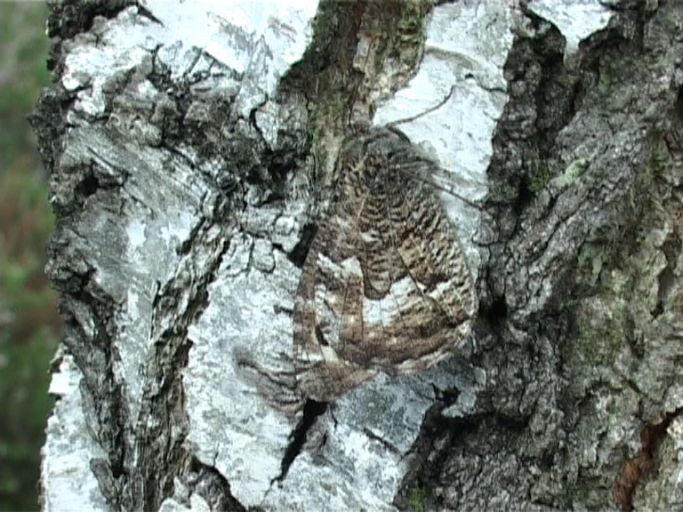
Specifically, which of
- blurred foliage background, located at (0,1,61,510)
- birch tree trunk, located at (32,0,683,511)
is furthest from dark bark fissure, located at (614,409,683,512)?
blurred foliage background, located at (0,1,61,510)

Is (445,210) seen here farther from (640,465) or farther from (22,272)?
(22,272)

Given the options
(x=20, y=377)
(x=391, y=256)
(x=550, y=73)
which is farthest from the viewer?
(x=20, y=377)

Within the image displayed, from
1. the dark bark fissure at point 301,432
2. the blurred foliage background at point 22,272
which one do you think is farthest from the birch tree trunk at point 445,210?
the blurred foliage background at point 22,272

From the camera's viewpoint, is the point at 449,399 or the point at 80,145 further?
the point at 80,145

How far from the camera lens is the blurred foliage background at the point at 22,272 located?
12.2 ft

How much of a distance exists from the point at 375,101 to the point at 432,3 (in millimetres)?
124

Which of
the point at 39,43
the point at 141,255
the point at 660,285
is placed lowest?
the point at 141,255

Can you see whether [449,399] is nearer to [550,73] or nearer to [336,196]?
[336,196]

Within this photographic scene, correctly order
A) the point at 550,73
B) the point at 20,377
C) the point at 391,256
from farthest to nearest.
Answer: the point at 20,377, the point at 391,256, the point at 550,73

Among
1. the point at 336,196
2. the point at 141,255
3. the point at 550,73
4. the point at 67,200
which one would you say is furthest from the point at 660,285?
the point at 67,200

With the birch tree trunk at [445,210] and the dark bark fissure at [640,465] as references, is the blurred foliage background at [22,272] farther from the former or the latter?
the dark bark fissure at [640,465]

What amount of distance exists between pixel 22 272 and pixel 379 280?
2.99m

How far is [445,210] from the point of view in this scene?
42.9 inches

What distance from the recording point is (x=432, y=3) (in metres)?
1.07
